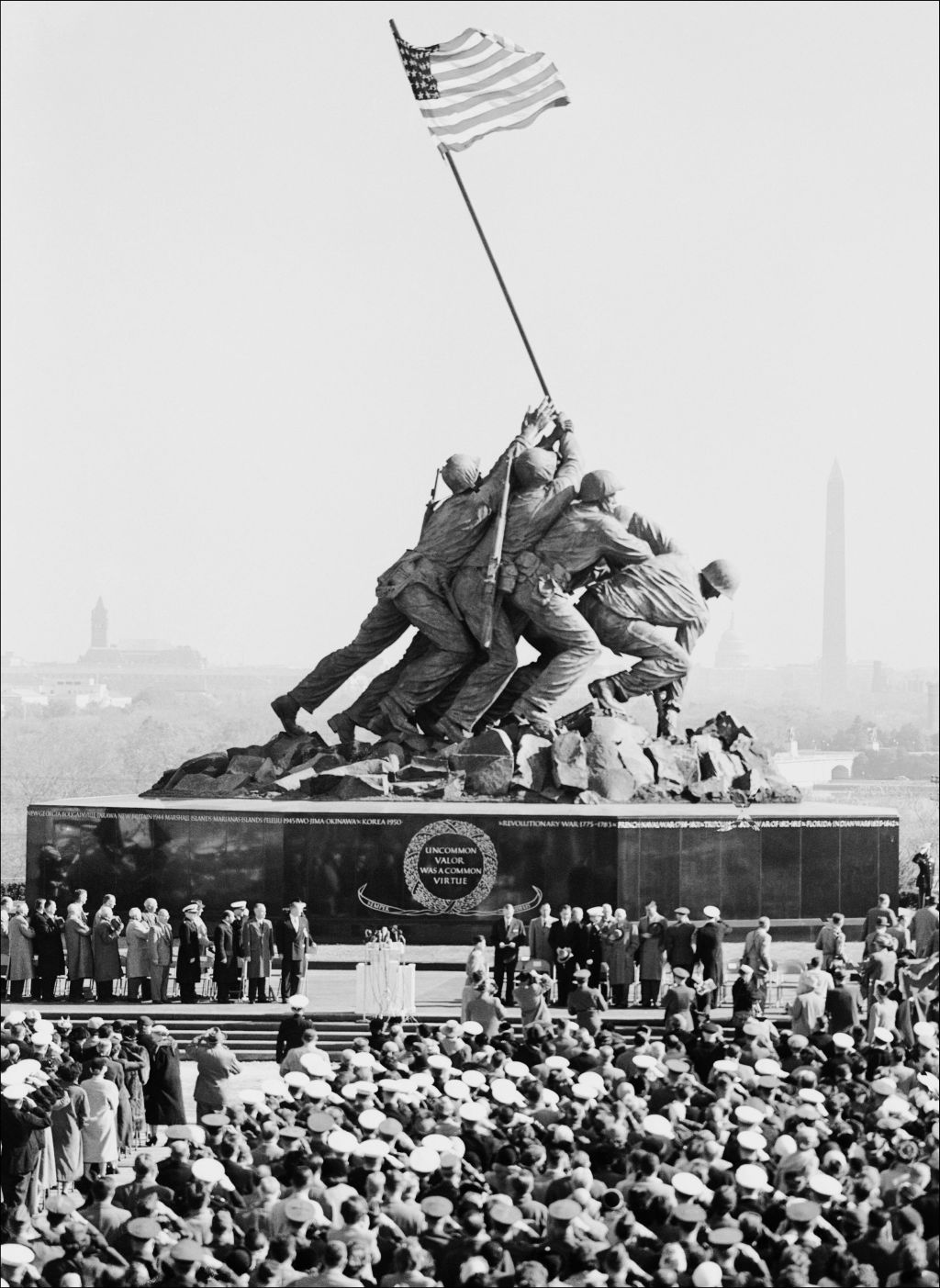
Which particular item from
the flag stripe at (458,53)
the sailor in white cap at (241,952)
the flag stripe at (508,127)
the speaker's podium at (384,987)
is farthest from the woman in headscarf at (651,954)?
the flag stripe at (458,53)

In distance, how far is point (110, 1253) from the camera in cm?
856

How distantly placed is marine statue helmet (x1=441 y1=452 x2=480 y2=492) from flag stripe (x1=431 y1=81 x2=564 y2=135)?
142 inches

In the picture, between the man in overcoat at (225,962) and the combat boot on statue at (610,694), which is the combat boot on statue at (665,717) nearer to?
the combat boot on statue at (610,694)

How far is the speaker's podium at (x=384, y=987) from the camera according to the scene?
17.6 metres

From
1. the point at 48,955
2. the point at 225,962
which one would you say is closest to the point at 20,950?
the point at 48,955

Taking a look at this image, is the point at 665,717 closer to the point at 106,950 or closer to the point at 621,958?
the point at 621,958

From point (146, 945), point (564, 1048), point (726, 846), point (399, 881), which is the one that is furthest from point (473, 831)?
point (564, 1048)

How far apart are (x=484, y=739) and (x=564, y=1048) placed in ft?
33.4

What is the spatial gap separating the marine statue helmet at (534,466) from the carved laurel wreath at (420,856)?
4.04 metres

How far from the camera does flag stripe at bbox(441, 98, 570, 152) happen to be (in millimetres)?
24109

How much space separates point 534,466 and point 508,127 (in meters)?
3.91

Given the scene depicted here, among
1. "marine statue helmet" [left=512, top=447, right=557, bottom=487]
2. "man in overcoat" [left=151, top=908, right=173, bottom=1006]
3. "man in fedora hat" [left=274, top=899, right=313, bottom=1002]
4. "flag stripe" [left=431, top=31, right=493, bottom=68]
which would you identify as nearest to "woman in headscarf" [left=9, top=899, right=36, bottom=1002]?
"man in overcoat" [left=151, top=908, right=173, bottom=1006]

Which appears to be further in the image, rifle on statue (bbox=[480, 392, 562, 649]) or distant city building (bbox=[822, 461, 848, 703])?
distant city building (bbox=[822, 461, 848, 703])

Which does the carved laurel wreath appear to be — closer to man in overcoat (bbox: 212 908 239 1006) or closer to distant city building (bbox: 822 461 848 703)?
man in overcoat (bbox: 212 908 239 1006)
